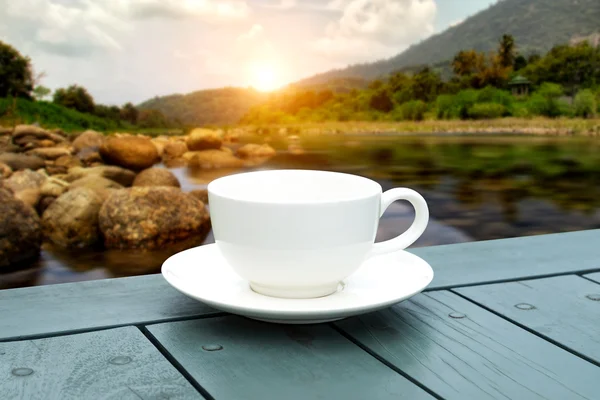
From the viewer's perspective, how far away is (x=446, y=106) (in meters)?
19.0

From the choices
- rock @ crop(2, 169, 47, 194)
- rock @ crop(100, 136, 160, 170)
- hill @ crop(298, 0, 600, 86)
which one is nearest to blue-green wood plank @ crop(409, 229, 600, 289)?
rock @ crop(2, 169, 47, 194)

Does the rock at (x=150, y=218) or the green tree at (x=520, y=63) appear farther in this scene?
the green tree at (x=520, y=63)

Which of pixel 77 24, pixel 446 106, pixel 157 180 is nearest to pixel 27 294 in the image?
pixel 157 180

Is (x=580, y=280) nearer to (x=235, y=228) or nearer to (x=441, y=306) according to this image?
(x=441, y=306)

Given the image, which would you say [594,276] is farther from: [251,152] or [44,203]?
[251,152]

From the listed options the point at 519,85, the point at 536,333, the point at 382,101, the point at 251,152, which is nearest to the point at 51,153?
the point at 251,152

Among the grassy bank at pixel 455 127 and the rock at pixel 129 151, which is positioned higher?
the rock at pixel 129 151

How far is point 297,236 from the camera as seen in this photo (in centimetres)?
39

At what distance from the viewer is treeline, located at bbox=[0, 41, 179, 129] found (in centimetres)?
1298

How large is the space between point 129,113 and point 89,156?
310 inches

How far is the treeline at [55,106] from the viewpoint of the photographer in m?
13.0

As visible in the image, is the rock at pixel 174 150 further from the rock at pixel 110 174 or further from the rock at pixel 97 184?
the rock at pixel 97 184

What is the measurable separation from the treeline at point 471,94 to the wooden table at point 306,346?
1865 cm

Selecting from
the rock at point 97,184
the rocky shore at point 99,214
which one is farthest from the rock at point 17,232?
the rock at point 97,184
